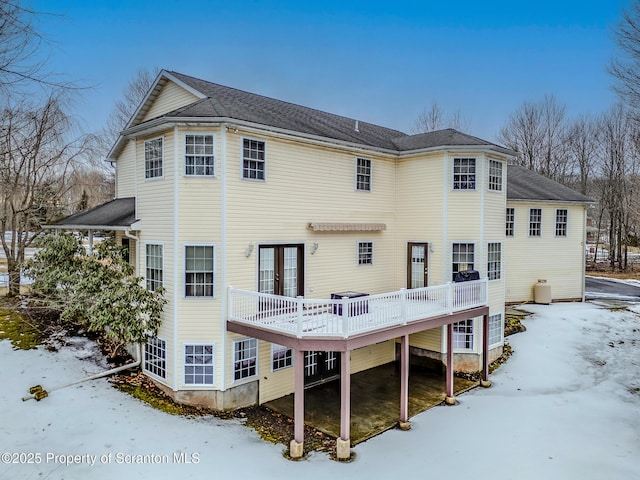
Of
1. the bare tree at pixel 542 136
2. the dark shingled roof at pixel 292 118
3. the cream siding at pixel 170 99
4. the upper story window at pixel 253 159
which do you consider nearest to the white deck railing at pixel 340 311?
the upper story window at pixel 253 159

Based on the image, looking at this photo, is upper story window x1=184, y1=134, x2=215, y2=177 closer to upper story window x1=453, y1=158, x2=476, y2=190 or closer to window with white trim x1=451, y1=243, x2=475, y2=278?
upper story window x1=453, y1=158, x2=476, y2=190

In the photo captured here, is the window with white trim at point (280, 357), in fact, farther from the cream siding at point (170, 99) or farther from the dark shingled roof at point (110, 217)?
the cream siding at point (170, 99)

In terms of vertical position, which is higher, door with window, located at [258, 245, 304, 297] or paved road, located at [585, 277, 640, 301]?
door with window, located at [258, 245, 304, 297]

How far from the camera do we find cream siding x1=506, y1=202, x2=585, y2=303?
843 inches

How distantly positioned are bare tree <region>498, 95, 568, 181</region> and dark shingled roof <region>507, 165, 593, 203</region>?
1627cm

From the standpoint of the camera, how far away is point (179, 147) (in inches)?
421

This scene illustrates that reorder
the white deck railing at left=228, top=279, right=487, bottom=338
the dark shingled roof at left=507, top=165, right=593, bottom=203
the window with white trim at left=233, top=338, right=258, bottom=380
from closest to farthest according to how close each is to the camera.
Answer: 1. the white deck railing at left=228, top=279, right=487, bottom=338
2. the window with white trim at left=233, top=338, right=258, bottom=380
3. the dark shingled roof at left=507, top=165, right=593, bottom=203

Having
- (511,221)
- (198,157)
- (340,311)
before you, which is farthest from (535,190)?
(198,157)

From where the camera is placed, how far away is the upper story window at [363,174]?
14203mm

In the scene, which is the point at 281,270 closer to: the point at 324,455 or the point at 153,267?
the point at 153,267

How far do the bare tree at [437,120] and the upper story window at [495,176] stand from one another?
24024 millimetres

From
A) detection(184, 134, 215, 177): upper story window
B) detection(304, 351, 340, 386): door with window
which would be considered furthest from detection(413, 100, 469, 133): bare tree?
detection(184, 134, 215, 177): upper story window

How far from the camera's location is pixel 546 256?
21984 mm

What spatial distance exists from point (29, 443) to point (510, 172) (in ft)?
86.5
